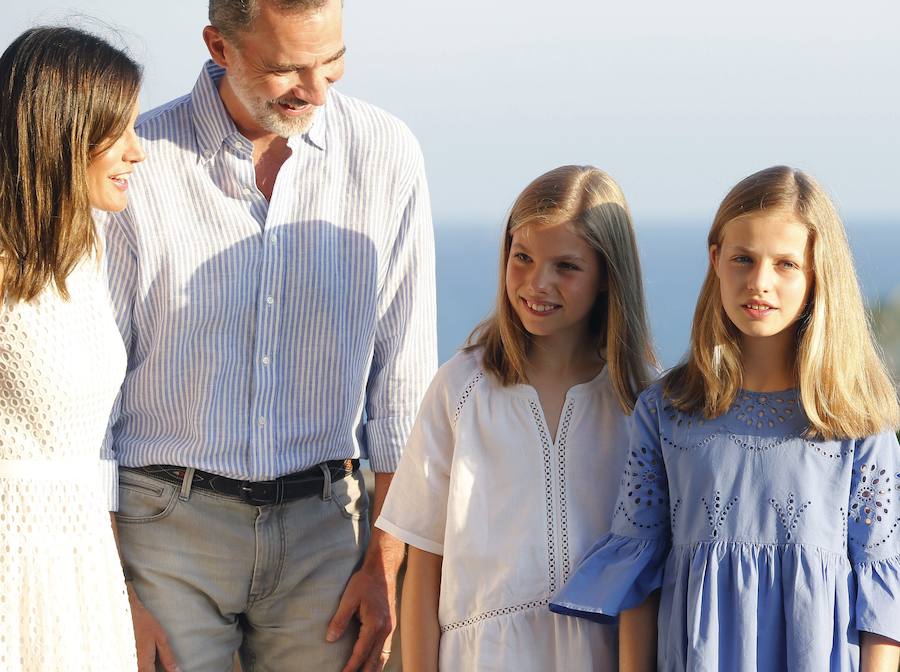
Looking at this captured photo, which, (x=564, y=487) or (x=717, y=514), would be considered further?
(x=564, y=487)

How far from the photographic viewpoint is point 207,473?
→ 7.56 ft

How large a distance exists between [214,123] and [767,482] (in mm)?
1244

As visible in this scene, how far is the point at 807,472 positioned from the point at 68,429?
1195mm

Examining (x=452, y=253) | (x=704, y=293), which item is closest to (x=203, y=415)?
(x=704, y=293)

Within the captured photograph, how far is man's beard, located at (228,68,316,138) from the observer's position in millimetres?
2291

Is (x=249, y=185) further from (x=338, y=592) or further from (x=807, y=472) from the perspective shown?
(x=807, y=472)

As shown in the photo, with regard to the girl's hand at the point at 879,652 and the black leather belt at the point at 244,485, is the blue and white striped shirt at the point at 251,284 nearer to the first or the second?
the black leather belt at the point at 244,485

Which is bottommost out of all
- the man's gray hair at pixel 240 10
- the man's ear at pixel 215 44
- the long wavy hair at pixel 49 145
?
the long wavy hair at pixel 49 145

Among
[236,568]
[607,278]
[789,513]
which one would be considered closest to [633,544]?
[789,513]

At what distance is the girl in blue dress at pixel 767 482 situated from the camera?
1931mm

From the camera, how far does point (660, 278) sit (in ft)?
8.71

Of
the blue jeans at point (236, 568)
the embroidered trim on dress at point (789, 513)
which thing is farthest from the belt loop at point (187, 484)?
the embroidered trim on dress at point (789, 513)

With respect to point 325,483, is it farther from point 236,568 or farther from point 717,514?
point 717,514

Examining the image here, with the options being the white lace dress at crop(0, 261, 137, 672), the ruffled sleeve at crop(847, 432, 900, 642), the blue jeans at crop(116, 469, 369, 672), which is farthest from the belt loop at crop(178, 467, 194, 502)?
the ruffled sleeve at crop(847, 432, 900, 642)
